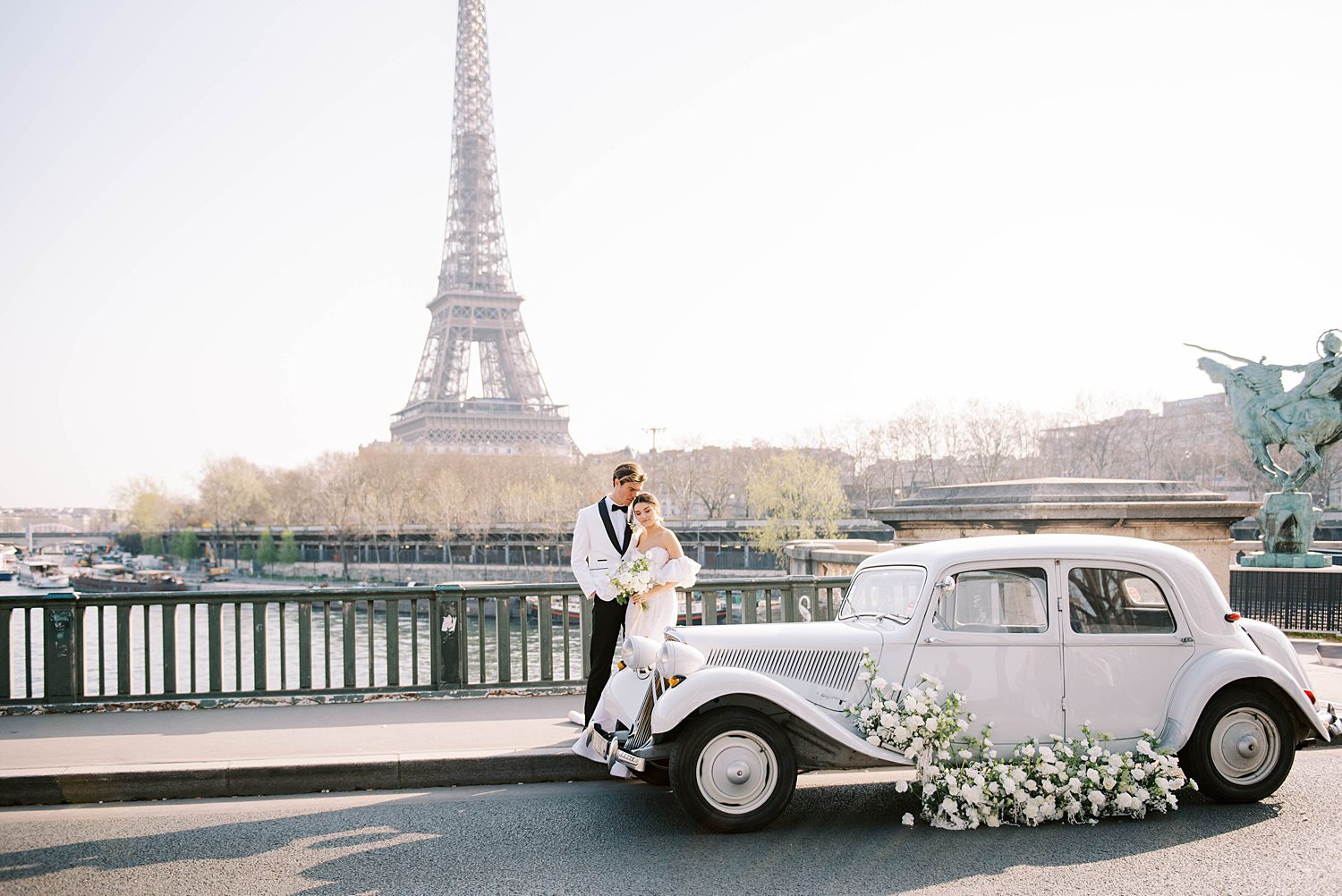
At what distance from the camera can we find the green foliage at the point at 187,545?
10788cm

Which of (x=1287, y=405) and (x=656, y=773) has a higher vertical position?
(x=1287, y=405)

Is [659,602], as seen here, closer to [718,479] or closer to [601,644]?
[601,644]

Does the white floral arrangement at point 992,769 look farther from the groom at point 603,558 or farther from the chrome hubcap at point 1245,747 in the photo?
the groom at point 603,558

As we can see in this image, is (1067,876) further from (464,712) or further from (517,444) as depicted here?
(517,444)

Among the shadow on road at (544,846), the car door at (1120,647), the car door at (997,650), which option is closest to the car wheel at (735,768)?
the shadow on road at (544,846)

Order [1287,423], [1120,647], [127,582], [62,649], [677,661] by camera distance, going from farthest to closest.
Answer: [127,582]
[1287,423]
[62,649]
[1120,647]
[677,661]

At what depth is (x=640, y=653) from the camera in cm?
661

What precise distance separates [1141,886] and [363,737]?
529 centimetres

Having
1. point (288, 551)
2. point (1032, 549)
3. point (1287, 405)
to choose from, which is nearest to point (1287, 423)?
point (1287, 405)

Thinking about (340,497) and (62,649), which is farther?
(340,497)

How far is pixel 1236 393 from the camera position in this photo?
19766mm

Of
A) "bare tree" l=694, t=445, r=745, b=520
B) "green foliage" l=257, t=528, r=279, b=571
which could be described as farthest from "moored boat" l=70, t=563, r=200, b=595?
"bare tree" l=694, t=445, r=745, b=520

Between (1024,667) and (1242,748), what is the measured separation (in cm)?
144

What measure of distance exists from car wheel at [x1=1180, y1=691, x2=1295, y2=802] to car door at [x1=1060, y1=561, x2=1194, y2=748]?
30 cm
